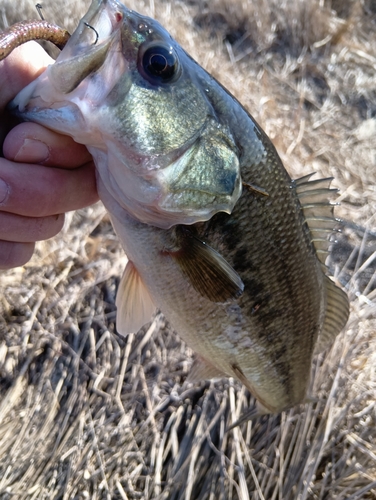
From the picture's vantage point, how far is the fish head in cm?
91

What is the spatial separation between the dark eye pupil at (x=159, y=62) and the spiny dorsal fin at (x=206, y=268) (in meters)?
0.40

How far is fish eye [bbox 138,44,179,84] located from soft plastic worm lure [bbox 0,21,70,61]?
21 centimetres

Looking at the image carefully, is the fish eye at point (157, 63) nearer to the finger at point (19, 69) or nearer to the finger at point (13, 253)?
the finger at point (19, 69)

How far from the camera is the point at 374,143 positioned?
173 inches

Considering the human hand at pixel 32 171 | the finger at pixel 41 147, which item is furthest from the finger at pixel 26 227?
the finger at pixel 41 147

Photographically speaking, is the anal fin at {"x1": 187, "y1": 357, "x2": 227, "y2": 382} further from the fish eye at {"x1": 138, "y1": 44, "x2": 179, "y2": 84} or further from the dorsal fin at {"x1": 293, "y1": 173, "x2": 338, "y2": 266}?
the fish eye at {"x1": 138, "y1": 44, "x2": 179, "y2": 84}

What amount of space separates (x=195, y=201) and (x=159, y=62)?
0.34 metres

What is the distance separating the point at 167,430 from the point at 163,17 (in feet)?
12.4

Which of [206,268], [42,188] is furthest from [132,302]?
[42,188]

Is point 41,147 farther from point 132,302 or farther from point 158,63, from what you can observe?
point 132,302

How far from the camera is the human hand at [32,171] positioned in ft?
3.45

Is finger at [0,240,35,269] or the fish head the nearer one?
the fish head

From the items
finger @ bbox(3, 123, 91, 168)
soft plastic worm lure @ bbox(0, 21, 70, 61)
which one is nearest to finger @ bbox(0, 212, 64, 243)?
finger @ bbox(3, 123, 91, 168)

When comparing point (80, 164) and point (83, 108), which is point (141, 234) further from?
point (83, 108)
